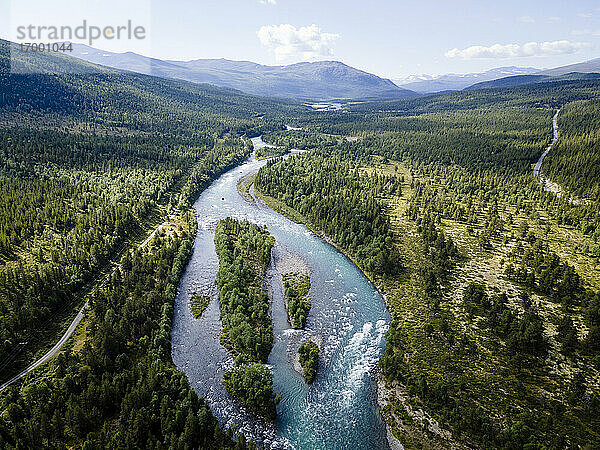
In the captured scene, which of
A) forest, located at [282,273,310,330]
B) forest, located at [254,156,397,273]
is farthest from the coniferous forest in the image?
forest, located at [254,156,397,273]

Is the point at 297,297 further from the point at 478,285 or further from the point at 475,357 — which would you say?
the point at 478,285

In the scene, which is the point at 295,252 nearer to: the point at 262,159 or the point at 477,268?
the point at 477,268

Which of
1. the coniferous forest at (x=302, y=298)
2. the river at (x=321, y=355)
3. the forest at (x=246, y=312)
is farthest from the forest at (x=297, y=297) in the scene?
the forest at (x=246, y=312)

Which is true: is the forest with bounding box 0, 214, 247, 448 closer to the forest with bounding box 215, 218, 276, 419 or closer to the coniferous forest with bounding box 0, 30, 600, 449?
the coniferous forest with bounding box 0, 30, 600, 449

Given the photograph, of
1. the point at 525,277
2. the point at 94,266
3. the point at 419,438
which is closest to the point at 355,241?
the point at 525,277

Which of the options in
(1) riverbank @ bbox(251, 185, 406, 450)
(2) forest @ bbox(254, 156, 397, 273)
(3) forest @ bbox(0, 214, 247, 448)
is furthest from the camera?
(2) forest @ bbox(254, 156, 397, 273)

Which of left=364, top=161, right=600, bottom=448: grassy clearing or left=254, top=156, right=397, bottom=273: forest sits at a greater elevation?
left=254, top=156, right=397, bottom=273: forest

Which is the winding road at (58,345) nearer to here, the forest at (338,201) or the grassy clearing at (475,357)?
the grassy clearing at (475,357)

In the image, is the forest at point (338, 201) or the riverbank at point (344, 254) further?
the forest at point (338, 201)
